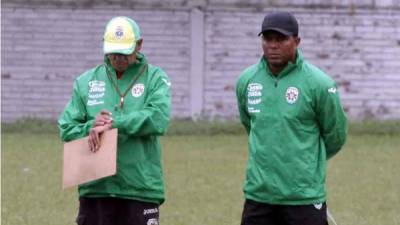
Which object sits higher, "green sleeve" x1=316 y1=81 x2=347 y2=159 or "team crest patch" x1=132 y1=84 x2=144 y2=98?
"team crest patch" x1=132 y1=84 x2=144 y2=98

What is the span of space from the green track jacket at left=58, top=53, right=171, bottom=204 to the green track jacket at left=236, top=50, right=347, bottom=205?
0.56 meters

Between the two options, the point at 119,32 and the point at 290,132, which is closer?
the point at 290,132

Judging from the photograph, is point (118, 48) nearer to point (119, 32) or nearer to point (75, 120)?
point (119, 32)

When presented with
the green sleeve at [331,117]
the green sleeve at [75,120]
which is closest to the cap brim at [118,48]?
the green sleeve at [75,120]

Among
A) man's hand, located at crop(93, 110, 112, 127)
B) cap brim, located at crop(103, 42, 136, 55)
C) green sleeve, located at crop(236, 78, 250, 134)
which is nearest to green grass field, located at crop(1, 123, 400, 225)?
green sleeve, located at crop(236, 78, 250, 134)

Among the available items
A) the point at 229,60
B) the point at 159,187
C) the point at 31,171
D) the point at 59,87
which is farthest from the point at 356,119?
the point at 159,187

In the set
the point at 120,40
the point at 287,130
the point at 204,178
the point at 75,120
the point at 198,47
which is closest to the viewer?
the point at 287,130

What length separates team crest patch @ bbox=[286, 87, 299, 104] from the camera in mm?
6305

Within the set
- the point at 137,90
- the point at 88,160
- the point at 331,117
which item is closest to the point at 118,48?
the point at 137,90

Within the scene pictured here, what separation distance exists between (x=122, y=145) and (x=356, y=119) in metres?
14.3

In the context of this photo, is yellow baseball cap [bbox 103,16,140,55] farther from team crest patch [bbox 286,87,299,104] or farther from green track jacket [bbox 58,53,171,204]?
team crest patch [bbox 286,87,299,104]

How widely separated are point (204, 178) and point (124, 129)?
→ 7.18m

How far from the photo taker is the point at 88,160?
6465 millimetres

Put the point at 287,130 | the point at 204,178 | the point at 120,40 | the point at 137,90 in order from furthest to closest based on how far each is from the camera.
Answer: the point at 204,178 → the point at 137,90 → the point at 120,40 → the point at 287,130
